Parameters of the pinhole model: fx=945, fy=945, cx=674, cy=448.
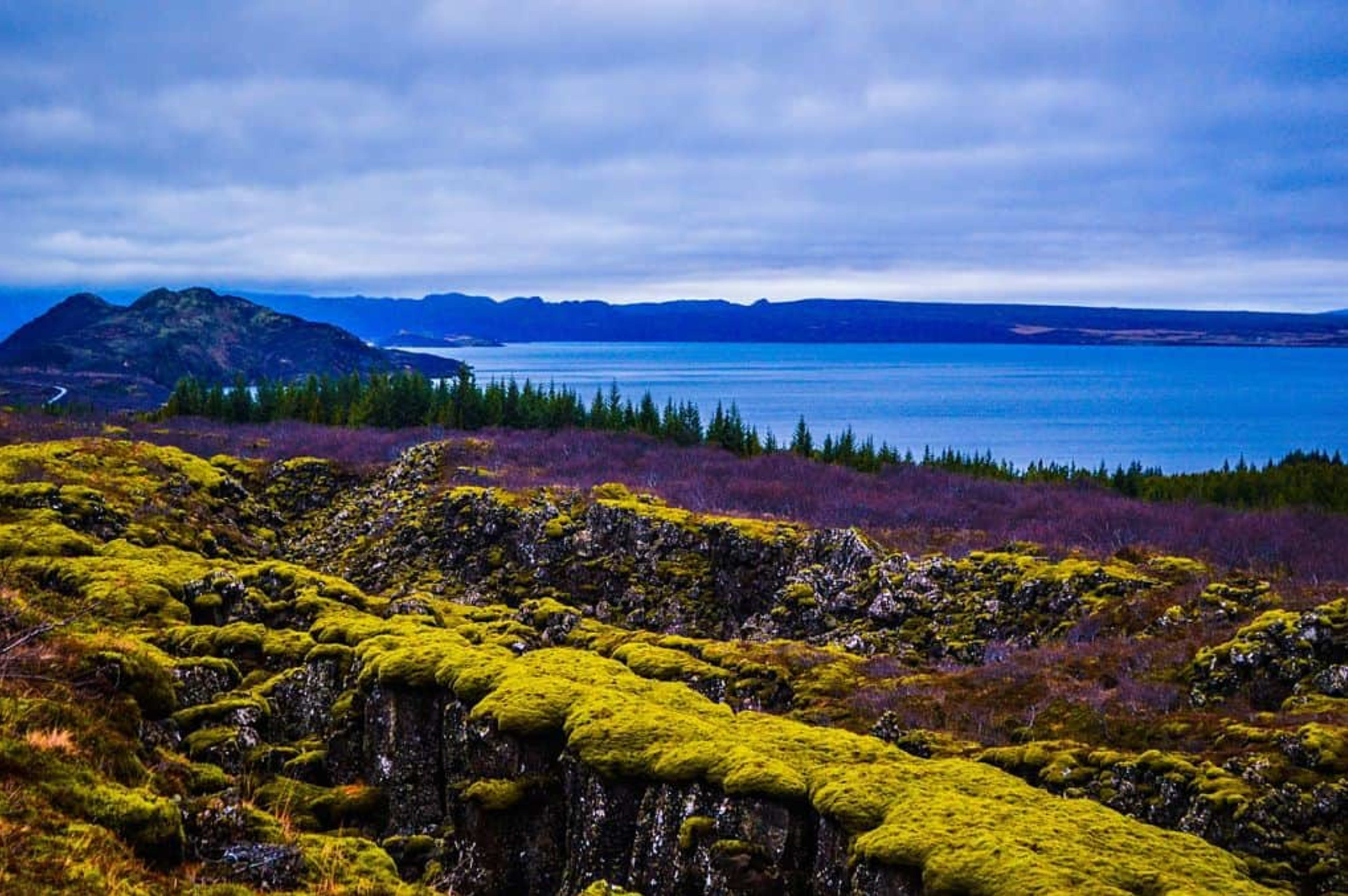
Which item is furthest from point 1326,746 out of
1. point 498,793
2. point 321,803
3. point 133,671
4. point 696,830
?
point 133,671

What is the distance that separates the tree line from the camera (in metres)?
59.9

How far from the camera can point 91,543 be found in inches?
834

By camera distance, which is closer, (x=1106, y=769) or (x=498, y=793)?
(x=498, y=793)

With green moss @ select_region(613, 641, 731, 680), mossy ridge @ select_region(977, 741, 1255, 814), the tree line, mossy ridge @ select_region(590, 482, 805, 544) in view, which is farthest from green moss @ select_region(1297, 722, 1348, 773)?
the tree line

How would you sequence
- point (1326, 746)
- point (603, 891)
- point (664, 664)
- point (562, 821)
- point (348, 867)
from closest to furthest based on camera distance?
point (603, 891) < point (348, 867) < point (562, 821) < point (1326, 746) < point (664, 664)

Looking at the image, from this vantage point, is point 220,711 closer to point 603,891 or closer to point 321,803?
point 321,803

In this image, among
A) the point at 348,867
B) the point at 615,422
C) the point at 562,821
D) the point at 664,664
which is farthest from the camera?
the point at 615,422

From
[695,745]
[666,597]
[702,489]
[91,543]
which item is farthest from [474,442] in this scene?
[695,745]

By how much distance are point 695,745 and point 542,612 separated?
33.6 feet

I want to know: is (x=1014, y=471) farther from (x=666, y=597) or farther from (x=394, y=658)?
(x=394, y=658)

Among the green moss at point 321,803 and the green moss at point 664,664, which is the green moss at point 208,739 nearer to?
the green moss at point 321,803

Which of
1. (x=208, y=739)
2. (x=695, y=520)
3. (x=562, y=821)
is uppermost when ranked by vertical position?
(x=695, y=520)

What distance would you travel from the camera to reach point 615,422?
67875mm

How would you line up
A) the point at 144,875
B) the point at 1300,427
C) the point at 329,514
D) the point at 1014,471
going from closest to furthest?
1. the point at 144,875
2. the point at 329,514
3. the point at 1014,471
4. the point at 1300,427
